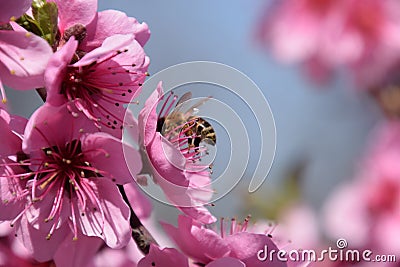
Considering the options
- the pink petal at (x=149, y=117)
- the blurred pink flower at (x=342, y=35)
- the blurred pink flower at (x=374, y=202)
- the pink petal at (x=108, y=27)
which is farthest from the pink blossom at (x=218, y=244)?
the blurred pink flower at (x=342, y=35)

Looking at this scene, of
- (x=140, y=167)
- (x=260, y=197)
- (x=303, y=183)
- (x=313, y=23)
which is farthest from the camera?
(x=313, y=23)

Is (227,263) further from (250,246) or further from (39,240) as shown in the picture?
(39,240)

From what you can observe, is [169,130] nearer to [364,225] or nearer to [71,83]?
[71,83]

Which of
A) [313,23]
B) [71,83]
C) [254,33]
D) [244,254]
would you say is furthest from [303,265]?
[254,33]

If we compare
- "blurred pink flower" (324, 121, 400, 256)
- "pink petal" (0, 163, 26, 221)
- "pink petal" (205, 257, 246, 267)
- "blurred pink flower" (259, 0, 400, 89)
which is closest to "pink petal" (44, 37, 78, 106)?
"pink petal" (0, 163, 26, 221)

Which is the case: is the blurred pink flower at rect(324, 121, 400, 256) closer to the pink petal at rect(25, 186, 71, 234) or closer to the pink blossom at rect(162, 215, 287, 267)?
the pink blossom at rect(162, 215, 287, 267)

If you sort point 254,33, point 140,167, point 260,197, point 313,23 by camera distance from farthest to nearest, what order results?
point 254,33 → point 313,23 → point 260,197 → point 140,167

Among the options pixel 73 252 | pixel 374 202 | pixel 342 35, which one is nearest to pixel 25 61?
pixel 73 252

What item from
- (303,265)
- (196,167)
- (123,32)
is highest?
(123,32)
